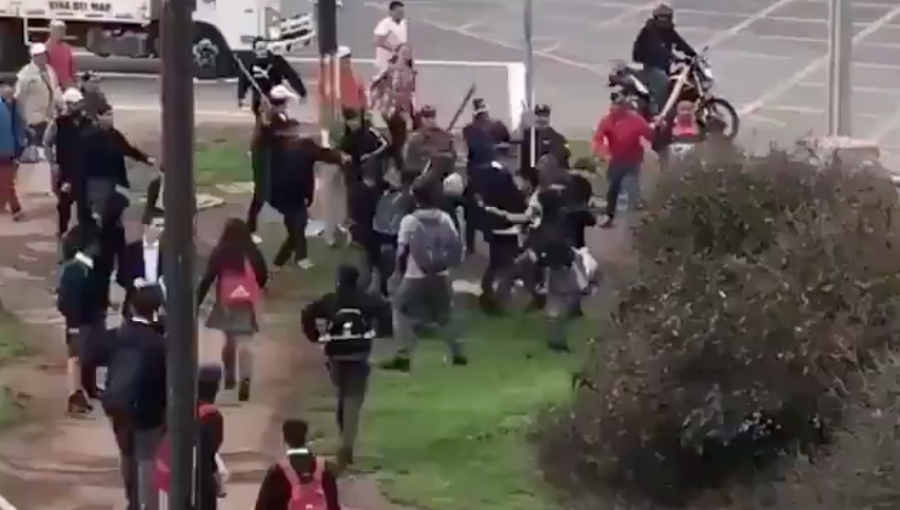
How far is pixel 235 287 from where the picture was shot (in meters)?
13.7

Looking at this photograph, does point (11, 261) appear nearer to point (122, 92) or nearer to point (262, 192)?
point (262, 192)

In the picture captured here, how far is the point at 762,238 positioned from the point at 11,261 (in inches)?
390

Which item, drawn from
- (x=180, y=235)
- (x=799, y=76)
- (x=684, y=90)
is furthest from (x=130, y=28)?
(x=180, y=235)

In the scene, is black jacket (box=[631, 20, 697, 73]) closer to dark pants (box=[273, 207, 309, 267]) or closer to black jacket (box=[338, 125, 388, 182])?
black jacket (box=[338, 125, 388, 182])

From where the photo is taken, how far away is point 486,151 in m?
17.8

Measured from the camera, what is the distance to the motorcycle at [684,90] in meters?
21.2

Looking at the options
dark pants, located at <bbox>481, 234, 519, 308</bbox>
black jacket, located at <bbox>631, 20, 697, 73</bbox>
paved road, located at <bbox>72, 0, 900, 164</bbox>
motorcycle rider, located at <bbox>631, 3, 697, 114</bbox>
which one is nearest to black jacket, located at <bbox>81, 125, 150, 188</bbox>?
dark pants, located at <bbox>481, 234, 519, 308</bbox>

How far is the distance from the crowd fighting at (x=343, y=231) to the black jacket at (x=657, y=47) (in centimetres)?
2

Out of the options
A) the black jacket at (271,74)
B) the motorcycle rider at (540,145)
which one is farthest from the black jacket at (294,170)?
the black jacket at (271,74)

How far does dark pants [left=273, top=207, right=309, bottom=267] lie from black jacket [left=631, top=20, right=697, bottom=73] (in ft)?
18.5

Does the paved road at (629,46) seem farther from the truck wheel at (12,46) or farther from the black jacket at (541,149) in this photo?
the black jacket at (541,149)

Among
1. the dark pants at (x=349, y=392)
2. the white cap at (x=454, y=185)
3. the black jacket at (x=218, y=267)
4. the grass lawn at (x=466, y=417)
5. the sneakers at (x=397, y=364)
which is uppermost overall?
the white cap at (x=454, y=185)

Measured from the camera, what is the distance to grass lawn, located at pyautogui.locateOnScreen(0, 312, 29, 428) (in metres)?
14.6

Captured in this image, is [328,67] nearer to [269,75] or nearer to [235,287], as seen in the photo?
[269,75]
